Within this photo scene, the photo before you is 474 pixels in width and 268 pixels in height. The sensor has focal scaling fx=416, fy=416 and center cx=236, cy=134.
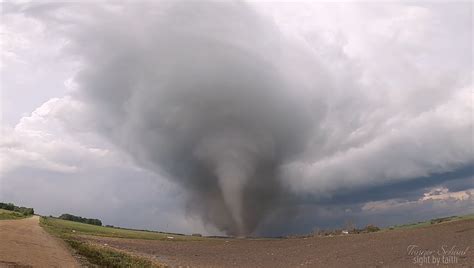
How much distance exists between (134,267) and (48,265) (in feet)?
32.1

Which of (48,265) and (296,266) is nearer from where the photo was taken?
(48,265)

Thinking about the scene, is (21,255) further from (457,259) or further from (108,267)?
(457,259)

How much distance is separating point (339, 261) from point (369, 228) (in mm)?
106828

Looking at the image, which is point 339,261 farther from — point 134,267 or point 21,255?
point 21,255

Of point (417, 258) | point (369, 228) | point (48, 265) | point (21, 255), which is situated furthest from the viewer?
point (369, 228)

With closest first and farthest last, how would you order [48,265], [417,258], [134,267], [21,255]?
[48,265] < [21,255] < [134,267] < [417,258]

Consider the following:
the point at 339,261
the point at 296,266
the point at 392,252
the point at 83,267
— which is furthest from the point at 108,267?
the point at 392,252

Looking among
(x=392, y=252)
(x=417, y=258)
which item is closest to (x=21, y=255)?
(x=417, y=258)

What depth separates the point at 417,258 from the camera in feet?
164

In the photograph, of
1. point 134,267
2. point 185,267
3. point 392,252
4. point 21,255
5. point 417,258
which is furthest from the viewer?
point 392,252

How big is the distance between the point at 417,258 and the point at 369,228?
110824mm

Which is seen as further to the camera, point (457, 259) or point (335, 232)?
point (335, 232)

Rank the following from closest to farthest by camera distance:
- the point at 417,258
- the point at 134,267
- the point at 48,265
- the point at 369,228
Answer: the point at 48,265
the point at 134,267
the point at 417,258
the point at 369,228

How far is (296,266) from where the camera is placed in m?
54.4
